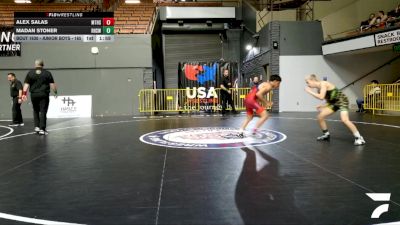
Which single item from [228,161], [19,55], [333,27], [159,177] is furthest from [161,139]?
[333,27]

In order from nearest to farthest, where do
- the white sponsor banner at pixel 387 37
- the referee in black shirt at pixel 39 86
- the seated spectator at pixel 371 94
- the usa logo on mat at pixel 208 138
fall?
the usa logo on mat at pixel 208 138 → the referee in black shirt at pixel 39 86 → the white sponsor banner at pixel 387 37 → the seated spectator at pixel 371 94

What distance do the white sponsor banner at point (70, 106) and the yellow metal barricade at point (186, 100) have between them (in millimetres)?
2388

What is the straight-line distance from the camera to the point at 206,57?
22.6 meters

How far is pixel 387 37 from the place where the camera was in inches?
506

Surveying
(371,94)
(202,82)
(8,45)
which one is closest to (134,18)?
(202,82)

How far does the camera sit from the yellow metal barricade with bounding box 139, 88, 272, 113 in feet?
54.2

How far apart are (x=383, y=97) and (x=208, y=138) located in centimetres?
1047

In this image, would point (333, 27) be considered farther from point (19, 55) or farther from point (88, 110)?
point (19, 55)

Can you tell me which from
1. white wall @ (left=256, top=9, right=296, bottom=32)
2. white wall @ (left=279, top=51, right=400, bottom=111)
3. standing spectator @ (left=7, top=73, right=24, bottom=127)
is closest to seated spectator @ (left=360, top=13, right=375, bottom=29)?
white wall @ (left=279, top=51, right=400, bottom=111)

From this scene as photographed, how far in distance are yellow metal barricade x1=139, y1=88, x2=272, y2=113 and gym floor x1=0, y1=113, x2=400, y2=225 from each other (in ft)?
32.2

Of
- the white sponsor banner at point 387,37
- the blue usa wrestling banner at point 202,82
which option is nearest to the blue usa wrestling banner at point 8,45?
the blue usa wrestling banner at point 202,82

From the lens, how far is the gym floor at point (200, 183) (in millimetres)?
2926

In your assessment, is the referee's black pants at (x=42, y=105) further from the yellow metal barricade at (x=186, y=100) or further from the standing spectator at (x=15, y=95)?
the yellow metal barricade at (x=186, y=100)

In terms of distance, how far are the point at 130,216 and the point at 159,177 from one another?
51.1 inches
